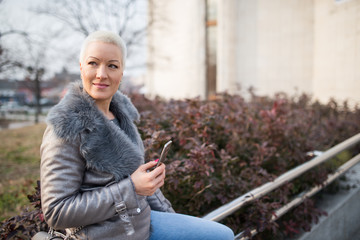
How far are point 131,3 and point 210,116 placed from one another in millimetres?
11045

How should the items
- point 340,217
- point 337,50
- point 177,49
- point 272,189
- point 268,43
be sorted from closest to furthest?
point 272,189
point 340,217
point 337,50
point 268,43
point 177,49

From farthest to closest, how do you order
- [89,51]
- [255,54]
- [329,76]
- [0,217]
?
[255,54]
[329,76]
[0,217]
[89,51]

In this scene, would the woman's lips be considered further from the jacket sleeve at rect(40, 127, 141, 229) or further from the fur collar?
the jacket sleeve at rect(40, 127, 141, 229)

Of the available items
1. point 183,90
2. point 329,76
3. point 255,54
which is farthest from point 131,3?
point 329,76

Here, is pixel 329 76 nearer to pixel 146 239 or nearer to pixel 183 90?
pixel 183 90

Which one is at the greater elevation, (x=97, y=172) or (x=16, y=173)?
(x=97, y=172)

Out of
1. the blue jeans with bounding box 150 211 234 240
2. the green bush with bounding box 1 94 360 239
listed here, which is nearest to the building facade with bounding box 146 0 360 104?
the green bush with bounding box 1 94 360 239

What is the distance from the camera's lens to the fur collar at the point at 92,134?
3.66ft

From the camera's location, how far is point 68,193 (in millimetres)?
1059

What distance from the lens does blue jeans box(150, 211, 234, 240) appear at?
137cm

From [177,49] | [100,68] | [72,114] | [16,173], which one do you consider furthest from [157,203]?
[177,49]

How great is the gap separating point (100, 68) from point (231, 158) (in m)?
1.83

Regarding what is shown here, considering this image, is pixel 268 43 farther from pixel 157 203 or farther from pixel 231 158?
pixel 157 203

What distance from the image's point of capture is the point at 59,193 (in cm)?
104
